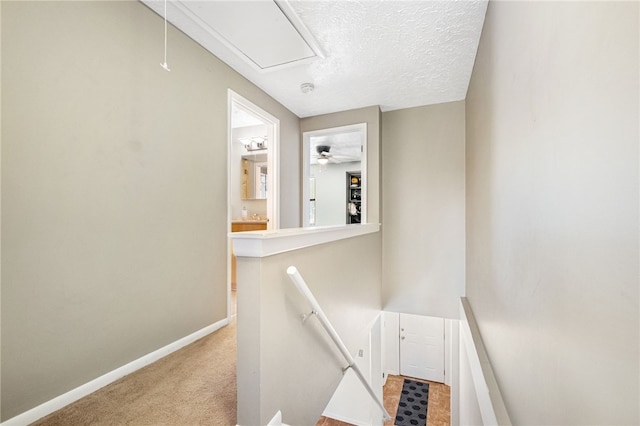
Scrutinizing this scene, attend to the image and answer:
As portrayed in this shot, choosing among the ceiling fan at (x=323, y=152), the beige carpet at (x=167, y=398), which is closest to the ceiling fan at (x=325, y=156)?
the ceiling fan at (x=323, y=152)

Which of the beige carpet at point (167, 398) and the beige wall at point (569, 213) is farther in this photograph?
the beige carpet at point (167, 398)

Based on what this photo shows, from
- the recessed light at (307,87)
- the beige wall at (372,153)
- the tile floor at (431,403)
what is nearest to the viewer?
the recessed light at (307,87)

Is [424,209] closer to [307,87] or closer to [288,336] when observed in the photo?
[307,87]

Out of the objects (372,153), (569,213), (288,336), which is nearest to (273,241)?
(288,336)

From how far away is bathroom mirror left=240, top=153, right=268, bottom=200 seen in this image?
4.84m

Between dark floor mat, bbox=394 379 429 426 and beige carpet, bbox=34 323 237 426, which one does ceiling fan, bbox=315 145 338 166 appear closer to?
dark floor mat, bbox=394 379 429 426

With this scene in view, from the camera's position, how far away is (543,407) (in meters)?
0.85

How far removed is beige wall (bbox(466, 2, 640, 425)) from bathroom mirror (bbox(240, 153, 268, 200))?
4.11 meters

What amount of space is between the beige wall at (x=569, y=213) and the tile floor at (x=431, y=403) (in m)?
2.48

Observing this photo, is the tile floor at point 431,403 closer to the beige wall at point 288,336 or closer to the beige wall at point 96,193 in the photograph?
the beige wall at point 288,336

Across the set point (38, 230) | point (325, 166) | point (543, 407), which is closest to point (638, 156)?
point (543, 407)

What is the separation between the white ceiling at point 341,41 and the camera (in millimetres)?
1746

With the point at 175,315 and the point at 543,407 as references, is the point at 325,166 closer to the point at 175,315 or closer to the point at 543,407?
the point at 175,315

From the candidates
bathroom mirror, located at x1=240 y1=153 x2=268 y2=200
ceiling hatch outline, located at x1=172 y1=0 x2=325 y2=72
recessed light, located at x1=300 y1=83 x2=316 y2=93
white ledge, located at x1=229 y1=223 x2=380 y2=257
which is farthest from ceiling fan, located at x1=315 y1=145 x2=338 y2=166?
white ledge, located at x1=229 y1=223 x2=380 y2=257
